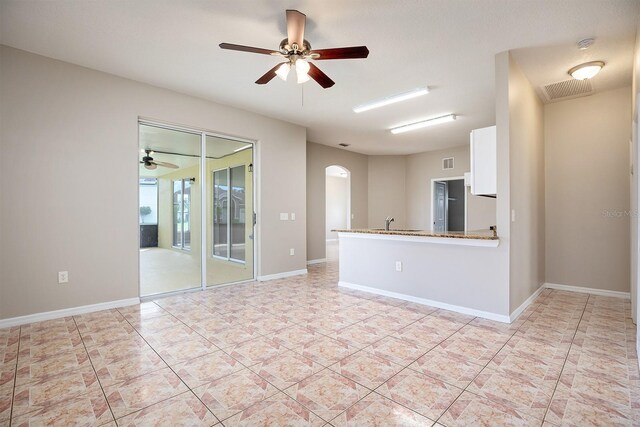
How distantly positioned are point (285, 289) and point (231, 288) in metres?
0.83

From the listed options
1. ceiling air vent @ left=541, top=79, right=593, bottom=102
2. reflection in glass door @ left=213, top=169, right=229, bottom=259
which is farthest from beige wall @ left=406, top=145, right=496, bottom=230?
reflection in glass door @ left=213, top=169, right=229, bottom=259

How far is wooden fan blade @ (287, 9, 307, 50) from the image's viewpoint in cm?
234

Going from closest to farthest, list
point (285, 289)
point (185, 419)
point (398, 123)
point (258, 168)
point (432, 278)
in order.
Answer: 1. point (185, 419)
2. point (432, 278)
3. point (285, 289)
4. point (258, 168)
5. point (398, 123)

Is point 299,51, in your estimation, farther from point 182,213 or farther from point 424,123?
point 182,213

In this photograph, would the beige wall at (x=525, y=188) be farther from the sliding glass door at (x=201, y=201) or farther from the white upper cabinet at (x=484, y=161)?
the sliding glass door at (x=201, y=201)

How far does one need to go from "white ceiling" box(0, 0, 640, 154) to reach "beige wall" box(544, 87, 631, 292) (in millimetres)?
476

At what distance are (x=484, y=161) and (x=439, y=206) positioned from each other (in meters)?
5.26

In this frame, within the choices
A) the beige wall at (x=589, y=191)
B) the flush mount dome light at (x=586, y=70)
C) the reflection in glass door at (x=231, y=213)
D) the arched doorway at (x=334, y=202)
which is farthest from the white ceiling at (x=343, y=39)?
the arched doorway at (x=334, y=202)

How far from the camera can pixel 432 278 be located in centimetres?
365

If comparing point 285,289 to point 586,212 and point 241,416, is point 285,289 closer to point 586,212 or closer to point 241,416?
point 241,416

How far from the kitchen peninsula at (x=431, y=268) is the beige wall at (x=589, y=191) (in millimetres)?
1555

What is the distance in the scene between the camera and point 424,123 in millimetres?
5477

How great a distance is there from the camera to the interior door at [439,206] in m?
8.12

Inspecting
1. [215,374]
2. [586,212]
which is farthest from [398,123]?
[215,374]
